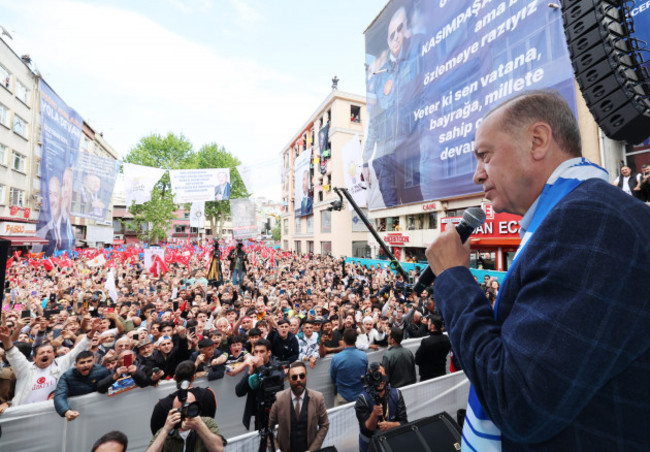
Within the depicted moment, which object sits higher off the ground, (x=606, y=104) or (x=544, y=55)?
(x=544, y=55)

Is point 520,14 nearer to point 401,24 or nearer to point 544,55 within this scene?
point 544,55

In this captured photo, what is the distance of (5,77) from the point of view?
2173cm

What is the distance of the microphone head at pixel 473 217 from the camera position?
4.82ft

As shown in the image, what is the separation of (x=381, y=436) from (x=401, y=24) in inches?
1090

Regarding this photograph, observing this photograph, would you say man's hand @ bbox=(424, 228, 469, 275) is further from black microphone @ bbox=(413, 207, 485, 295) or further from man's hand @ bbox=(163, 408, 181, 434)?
man's hand @ bbox=(163, 408, 181, 434)

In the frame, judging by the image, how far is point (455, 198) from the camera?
1964 cm

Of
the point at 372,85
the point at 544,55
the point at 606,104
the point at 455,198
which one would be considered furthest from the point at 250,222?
the point at 372,85

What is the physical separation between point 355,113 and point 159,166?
94.0 feet

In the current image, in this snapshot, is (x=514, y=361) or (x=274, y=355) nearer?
(x=514, y=361)

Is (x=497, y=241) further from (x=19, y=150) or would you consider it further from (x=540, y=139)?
(x=19, y=150)

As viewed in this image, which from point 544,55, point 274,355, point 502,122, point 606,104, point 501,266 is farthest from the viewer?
point 501,266

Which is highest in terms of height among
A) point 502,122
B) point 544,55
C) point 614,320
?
point 544,55

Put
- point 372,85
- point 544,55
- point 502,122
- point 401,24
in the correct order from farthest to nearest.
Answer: point 372,85 < point 401,24 < point 544,55 < point 502,122

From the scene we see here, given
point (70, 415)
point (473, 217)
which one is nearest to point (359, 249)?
point (70, 415)
